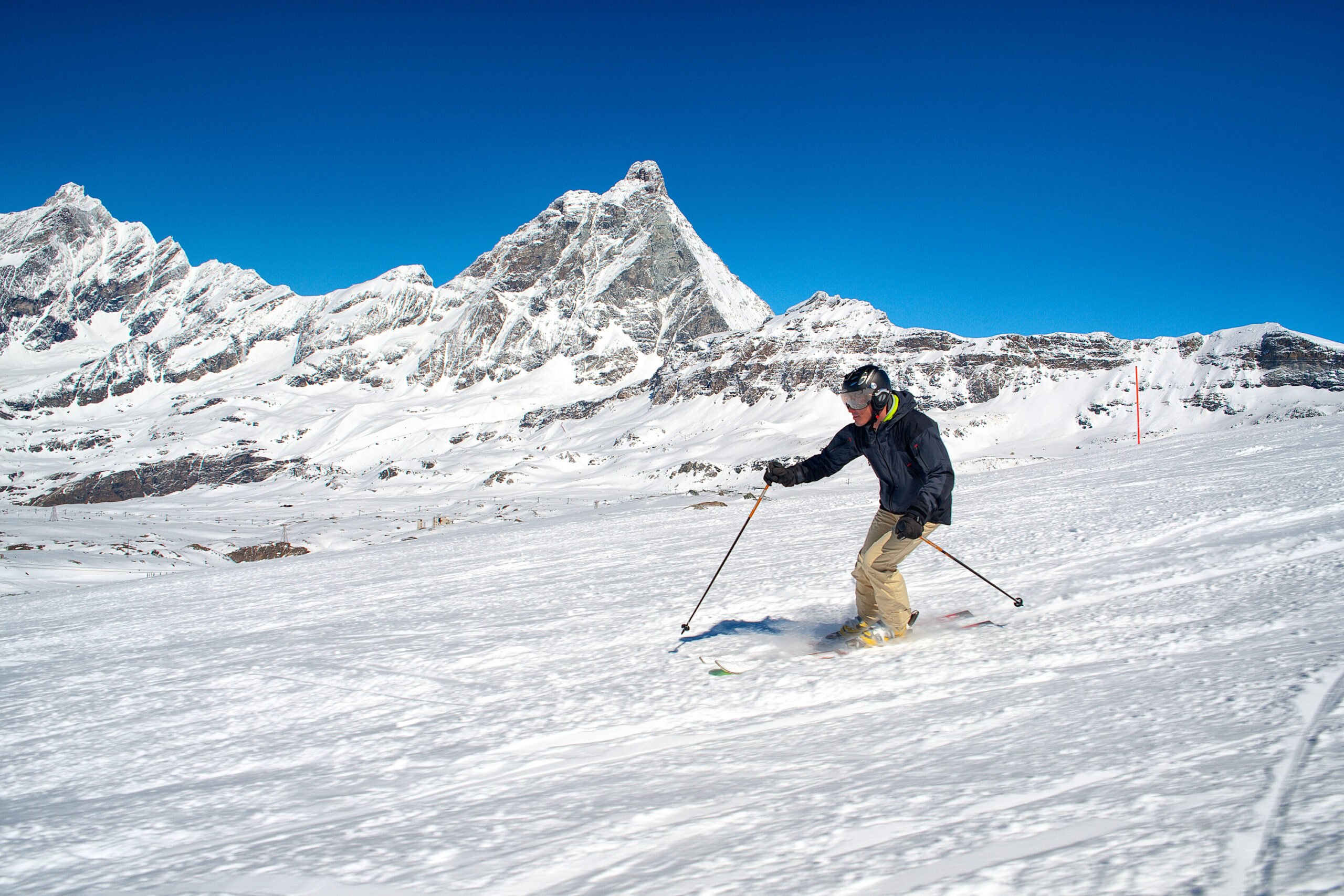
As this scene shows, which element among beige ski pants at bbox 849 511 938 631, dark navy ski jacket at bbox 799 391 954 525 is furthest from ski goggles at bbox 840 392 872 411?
beige ski pants at bbox 849 511 938 631

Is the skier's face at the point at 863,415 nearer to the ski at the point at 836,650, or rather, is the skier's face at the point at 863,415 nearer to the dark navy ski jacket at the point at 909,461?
the dark navy ski jacket at the point at 909,461

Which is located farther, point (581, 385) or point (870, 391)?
point (581, 385)

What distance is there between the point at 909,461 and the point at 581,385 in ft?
503

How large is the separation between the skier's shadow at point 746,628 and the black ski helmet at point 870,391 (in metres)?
2.10

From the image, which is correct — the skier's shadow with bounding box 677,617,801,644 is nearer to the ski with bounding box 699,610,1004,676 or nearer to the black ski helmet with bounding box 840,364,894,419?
the ski with bounding box 699,610,1004,676

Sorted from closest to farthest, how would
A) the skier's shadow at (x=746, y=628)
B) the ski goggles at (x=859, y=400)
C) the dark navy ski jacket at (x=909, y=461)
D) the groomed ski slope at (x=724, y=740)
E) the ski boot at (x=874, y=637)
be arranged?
the groomed ski slope at (x=724, y=740)
the dark navy ski jacket at (x=909, y=461)
the ski boot at (x=874, y=637)
the ski goggles at (x=859, y=400)
the skier's shadow at (x=746, y=628)

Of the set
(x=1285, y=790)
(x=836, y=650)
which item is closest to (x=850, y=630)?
(x=836, y=650)

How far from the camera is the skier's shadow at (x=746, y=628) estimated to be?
20.1ft

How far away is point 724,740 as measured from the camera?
376cm

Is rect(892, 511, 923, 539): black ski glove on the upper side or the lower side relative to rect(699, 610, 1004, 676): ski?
upper

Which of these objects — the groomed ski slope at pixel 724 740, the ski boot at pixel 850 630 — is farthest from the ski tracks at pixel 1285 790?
the ski boot at pixel 850 630

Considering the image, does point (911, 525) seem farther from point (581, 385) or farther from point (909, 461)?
point (581, 385)

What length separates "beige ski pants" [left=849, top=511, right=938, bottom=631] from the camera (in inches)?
219

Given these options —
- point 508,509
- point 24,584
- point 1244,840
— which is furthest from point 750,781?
point 508,509
